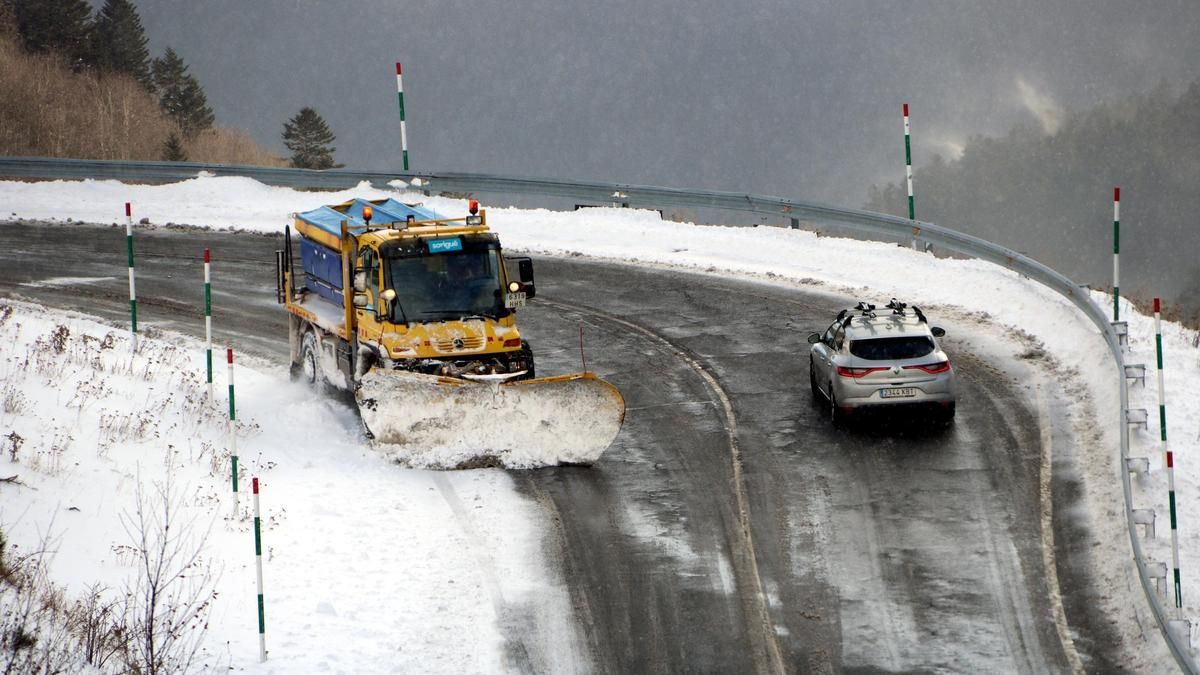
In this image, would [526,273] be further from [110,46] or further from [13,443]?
[110,46]

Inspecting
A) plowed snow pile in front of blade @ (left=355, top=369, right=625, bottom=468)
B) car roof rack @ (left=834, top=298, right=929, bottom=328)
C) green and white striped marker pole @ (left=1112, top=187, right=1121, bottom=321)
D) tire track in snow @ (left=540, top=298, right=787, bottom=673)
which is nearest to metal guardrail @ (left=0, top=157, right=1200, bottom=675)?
green and white striped marker pole @ (left=1112, top=187, right=1121, bottom=321)

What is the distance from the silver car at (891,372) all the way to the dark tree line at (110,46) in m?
46.1

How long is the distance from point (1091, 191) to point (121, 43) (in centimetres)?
8763

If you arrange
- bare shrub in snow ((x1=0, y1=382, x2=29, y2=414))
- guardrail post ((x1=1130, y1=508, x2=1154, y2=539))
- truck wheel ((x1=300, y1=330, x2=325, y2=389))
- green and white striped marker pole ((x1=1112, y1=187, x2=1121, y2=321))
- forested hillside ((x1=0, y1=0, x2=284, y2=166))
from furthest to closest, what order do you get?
forested hillside ((x1=0, y1=0, x2=284, y2=166)), truck wheel ((x1=300, y1=330, x2=325, y2=389)), bare shrub in snow ((x1=0, y1=382, x2=29, y2=414)), green and white striped marker pole ((x1=1112, y1=187, x2=1121, y2=321)), guardrail post ((x1=1130, y1=508, x2=1154, y2=539))

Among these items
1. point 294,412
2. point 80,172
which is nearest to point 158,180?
point 80,172

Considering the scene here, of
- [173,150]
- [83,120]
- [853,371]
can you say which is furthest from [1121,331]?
[83,120]

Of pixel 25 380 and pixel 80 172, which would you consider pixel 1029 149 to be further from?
pixel 25 380

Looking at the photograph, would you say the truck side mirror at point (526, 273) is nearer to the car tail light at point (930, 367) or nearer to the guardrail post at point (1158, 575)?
the car tail light at point (930, 367)

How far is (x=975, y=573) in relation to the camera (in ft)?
45.9

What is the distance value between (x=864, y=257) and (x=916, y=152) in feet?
486

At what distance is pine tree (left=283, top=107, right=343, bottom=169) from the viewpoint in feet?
176

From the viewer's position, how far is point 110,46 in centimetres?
6184

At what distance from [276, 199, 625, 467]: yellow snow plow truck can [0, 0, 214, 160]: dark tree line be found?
43316 millimetres

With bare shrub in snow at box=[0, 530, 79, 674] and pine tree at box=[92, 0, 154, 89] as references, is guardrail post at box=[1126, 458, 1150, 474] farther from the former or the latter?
pine tree at box=[92, 0, 154, 89]
